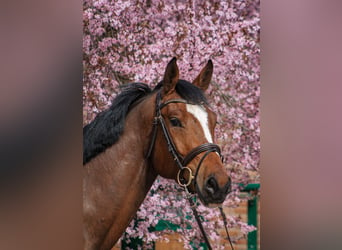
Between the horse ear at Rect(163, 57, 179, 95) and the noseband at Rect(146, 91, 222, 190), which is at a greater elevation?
the horse ear at Rect(163, 57, 179, 95)

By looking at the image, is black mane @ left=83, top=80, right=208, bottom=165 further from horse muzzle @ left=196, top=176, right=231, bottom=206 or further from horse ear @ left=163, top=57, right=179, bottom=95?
horse muzzle @ left=196, top=176, right=231, bottom=206

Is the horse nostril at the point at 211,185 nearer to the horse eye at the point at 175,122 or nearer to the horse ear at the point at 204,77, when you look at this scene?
the horse eye at the point at 175,122

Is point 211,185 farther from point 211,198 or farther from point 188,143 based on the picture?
point 188,143

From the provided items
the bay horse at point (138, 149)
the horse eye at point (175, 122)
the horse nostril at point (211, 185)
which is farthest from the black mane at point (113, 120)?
the horse nostril at point (211, 185)

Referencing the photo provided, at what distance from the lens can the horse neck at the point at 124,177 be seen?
173 centimetres

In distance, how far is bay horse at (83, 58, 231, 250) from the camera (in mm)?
1663

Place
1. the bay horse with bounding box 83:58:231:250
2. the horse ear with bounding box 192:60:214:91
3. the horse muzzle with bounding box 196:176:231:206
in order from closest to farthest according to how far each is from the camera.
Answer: the horse muzzle with bounding box 196:176:231:206 → the bay horse with bounding box 83:58:231:250 → the horse ear with bounding box 192:60:214:91

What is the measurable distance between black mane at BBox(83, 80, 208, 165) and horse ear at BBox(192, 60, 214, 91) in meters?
0.20

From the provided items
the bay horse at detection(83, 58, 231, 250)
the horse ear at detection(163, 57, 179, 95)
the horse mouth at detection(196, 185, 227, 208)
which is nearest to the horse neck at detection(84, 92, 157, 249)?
the bay horse at detection(83, 58, 231, 250)

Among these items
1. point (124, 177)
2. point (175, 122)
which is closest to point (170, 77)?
point (175, 122)

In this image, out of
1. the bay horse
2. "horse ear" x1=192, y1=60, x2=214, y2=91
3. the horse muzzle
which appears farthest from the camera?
"horse ear" x1=192, y1=60, x2=214, y2=91

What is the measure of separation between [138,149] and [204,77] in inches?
22.5
